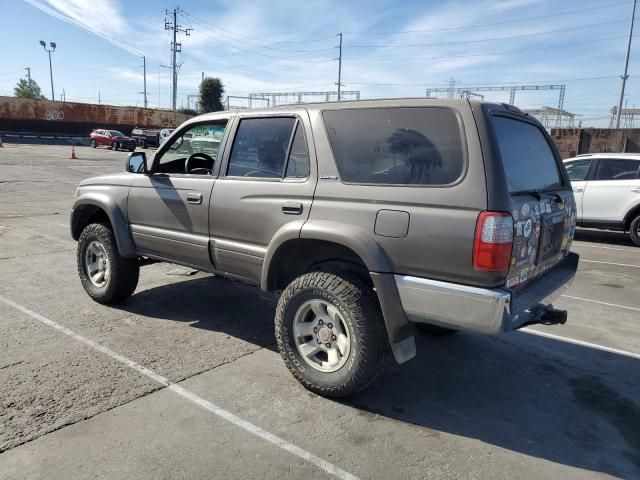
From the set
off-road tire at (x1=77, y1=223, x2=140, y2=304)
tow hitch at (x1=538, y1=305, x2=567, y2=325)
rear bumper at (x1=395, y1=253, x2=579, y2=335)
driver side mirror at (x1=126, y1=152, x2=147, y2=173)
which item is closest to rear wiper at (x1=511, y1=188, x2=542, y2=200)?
rear bumper at (x1=395, y1=253, x2=579, y2=335)

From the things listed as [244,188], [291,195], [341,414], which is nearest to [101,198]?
[244,188]

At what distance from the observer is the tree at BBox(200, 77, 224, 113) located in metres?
57.1

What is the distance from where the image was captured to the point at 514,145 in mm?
3301

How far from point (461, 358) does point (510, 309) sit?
1571 mm

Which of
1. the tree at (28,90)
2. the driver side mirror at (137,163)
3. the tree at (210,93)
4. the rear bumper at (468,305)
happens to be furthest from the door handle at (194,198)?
the tree at (28,90)

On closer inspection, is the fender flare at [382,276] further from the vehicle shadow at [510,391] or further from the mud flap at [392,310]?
the vehicle shadow at [510,391]

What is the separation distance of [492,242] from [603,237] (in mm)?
9592

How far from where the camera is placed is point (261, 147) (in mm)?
3914

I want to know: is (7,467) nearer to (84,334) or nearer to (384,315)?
(84,334)

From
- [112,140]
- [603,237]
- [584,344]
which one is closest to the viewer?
[584,344]

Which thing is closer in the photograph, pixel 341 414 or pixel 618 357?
pixel 341 414

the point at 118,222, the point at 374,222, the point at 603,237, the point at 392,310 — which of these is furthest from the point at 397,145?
the point at 603,237

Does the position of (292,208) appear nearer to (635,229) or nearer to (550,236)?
(550,236)

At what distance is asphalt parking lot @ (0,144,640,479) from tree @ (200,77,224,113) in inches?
2177
